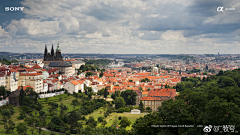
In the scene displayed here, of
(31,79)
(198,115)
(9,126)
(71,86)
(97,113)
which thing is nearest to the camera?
(198,115)

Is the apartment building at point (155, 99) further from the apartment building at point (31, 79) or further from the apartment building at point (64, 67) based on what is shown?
the apartment building at point (64, 67)

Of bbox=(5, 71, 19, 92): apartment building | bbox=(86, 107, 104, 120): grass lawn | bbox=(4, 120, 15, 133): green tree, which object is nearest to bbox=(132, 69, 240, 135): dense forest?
bbox=(4, 120, 15, 133): green tree

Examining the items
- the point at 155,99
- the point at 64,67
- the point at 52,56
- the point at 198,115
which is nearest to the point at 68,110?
the point at 155,99

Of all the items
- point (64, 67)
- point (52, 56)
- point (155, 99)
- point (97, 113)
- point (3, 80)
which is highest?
point (52, 56)

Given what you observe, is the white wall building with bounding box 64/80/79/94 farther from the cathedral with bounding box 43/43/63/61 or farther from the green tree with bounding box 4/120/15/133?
the cathedral with bounding box 43/43/63/61

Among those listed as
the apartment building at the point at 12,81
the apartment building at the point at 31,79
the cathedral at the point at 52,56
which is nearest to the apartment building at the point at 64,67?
the cathedral at the point at 52,56

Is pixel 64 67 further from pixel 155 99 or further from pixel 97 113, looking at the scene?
pixel 155 99

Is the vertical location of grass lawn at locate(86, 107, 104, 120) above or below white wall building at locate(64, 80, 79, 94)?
below

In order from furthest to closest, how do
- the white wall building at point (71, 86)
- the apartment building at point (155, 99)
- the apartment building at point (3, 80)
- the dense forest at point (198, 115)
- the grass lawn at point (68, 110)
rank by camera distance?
the white wall building at point (71, 86)
the apartment building at point (155, 99)
the apartment building at point (3, 80)
the grass lawn at point (68, 110)
the dense forest at point (198, 115)

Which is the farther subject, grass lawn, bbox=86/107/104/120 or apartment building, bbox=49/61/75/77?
apartment building, bbox=49/61/75/77

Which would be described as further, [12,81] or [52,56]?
[52,56]

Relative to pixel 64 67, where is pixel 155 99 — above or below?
below

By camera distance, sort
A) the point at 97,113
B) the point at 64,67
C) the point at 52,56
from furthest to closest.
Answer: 1. the point at 52,56
2. the point at 64,67
3. the point at 97,113

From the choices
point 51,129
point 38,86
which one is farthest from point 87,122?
point 38,86
